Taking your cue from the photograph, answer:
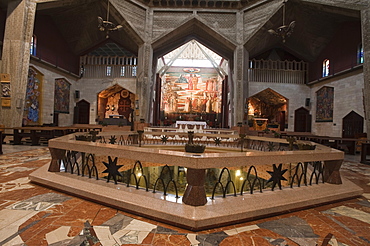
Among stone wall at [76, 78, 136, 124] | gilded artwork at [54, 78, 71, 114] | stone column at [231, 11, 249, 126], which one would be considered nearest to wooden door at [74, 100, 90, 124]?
stone wall at [76, 78, 136, 124]

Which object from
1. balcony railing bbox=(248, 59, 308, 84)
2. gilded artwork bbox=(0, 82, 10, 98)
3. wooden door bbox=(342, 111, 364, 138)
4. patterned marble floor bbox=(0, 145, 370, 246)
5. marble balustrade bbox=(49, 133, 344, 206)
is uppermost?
balcony railing bbox=(248, 59, 308, 84)

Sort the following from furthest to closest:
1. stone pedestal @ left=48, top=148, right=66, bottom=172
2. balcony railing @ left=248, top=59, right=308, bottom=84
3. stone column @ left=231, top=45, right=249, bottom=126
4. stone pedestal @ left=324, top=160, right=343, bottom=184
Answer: balcony railing @ left=248, top=59, right=308, bottom=84 < stone column @ left=231, top=45, right=249, bottom=126 < stone pedestal @ left=48, top=148, right=66, bottom=172 < stone pedestal @ left=324, top=160, right=343, bottom=184

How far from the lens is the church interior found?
7.73ft

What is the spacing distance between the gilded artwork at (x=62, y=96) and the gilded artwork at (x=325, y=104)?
1924 centimetres

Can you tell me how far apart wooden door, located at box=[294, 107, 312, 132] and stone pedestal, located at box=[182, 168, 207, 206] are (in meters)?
17.4

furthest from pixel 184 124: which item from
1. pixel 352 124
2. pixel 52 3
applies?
pixel 52 3

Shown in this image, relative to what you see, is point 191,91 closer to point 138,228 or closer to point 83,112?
point 83,112

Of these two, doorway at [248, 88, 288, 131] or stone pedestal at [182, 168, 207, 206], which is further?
doorway at [248, 88, 288, 131]

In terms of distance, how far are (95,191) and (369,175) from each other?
5969mm

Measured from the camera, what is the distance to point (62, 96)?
55.5 ft

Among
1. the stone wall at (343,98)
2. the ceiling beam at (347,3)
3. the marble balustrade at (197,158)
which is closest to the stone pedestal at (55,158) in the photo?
the marble balustrade at (197,158)

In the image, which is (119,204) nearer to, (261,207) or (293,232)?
(261,207)

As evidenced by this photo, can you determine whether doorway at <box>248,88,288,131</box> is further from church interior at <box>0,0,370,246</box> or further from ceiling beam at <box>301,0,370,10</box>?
ceiling beam at <box>301,0,370,10</box>

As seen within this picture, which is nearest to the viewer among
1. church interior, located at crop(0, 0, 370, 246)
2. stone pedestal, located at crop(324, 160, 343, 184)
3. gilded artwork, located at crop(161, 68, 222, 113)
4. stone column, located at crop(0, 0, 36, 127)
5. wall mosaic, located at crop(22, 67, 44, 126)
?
church interior, located at crop(0, 0, 370, 246)
